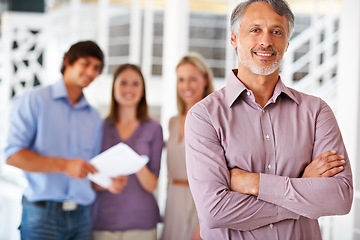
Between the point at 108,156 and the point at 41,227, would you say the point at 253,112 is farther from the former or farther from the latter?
the point at 41,227

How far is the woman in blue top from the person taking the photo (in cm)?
259

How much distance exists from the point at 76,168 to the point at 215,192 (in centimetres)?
103

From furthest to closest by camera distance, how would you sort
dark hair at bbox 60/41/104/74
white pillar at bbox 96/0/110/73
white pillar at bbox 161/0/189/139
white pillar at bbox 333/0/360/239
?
white pillar at bbox 96/0/110/73, white pillar at bbox 161/0/189/139, white pillar at bbox 333/0/360/239, dark hair at bbox 60/41/104/74

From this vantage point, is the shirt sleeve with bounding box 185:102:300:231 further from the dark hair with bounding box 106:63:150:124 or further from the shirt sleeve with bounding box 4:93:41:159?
the dark hair with bounding box 106:63:150:124

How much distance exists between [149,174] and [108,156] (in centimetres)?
34

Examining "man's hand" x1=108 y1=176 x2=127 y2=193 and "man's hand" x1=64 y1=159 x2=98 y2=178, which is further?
"man's hand" x1=108 y1=176 x2=127 y2=193

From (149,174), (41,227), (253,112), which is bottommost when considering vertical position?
(41,227)

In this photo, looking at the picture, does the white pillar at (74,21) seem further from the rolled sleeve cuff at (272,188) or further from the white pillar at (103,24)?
the rolled sleeve cuff at (272,188)

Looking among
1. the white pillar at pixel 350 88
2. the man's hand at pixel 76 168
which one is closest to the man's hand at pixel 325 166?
the man's hand at pixel 76 168

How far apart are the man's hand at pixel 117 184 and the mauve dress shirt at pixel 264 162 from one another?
1.01m

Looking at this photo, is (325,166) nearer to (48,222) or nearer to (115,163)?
(115,163)

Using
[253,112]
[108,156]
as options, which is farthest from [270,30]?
[108,156]

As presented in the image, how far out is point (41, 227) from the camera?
2262 mm

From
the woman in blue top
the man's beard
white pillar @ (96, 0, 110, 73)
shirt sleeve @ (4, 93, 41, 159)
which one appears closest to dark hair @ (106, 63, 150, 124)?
the woman in blue top
